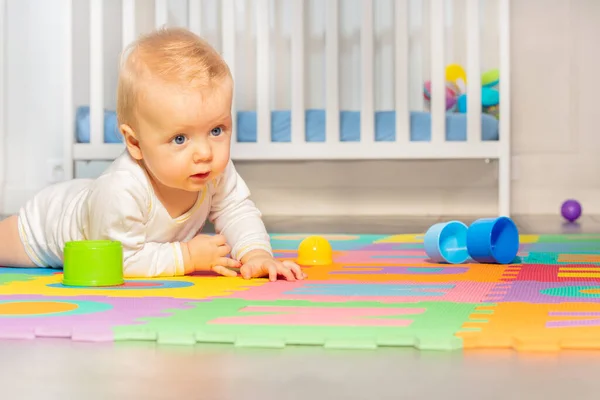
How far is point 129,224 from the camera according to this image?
50.1 inches

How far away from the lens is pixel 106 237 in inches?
50.3

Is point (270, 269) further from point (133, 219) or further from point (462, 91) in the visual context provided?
point (462, 91)

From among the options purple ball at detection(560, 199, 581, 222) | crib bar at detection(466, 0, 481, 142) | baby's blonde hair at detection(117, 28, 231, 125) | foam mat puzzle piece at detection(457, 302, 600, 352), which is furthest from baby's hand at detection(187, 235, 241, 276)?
purple ball at detection(560, 199, 581, 222)

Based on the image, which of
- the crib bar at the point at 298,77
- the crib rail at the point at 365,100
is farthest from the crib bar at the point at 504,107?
the crib bar at the point at 298,77

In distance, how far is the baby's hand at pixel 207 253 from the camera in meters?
1.30

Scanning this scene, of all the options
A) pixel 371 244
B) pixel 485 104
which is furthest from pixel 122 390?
pixel 485 104

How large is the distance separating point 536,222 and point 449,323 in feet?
6.31

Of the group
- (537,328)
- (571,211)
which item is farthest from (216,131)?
(571,211)

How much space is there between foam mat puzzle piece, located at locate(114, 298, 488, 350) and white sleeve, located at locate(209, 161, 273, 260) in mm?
364

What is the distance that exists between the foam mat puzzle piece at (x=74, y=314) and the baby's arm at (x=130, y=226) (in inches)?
8.8

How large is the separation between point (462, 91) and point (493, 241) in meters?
1.72

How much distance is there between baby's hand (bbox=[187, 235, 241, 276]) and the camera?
4.25 ft

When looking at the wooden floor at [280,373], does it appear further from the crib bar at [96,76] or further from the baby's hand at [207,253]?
the crib bar at [96,76]

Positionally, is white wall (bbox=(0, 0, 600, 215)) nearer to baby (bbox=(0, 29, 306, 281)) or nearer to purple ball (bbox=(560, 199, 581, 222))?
purple ball (bbox=(560, 199, 581, 222))
